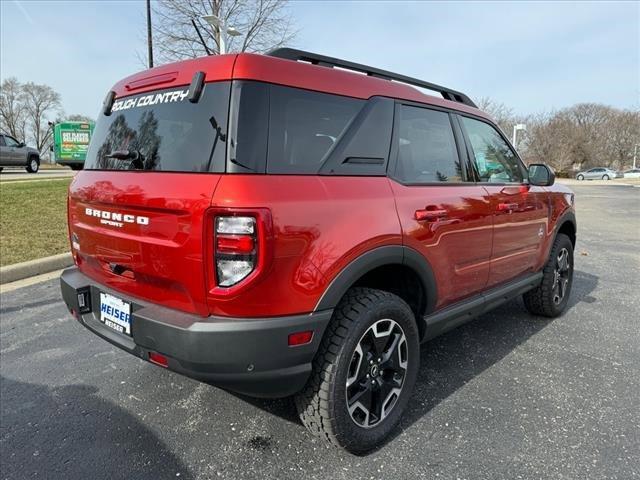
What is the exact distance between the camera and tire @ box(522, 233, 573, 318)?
13.5 feet

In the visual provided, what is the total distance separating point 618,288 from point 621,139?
214 ft

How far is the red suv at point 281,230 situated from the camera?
1.87 metres

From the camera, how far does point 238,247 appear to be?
71.6 inches

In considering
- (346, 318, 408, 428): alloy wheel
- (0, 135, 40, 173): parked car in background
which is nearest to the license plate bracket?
(346, 318, 408, 428): alloy wheel

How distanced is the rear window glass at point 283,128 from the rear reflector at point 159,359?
0.92m

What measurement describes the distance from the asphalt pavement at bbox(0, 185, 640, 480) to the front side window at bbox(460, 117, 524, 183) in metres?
1.38

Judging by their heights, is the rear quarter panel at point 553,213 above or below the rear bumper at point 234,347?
above

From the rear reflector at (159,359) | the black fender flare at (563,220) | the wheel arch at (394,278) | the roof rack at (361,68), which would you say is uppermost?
the roof rack at (361,68)

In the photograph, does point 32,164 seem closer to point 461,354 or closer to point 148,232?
point 148,232

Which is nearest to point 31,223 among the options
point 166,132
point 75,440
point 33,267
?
point 33,267

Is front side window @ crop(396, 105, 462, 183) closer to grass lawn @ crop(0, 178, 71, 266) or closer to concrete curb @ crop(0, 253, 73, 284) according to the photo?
concrete curb @ crop(0, 253, 73, 284)

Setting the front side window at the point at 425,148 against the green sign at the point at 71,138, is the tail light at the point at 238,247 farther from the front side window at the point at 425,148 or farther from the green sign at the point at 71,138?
the green sign at the point at 71,138

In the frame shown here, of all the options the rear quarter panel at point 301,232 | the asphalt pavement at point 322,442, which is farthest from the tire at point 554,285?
the rear quarter panel at point 301,232

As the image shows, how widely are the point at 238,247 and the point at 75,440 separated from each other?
1.58 m
